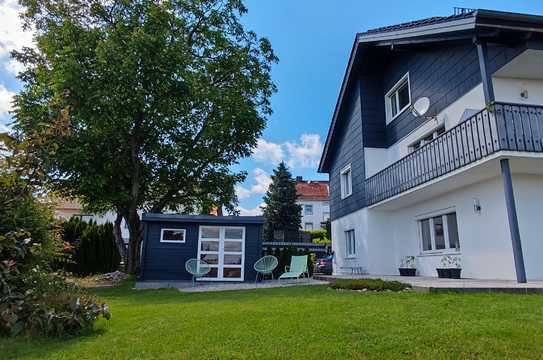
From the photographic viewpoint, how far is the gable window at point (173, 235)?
13251mm

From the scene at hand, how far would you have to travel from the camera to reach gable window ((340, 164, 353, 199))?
1648 centimetres

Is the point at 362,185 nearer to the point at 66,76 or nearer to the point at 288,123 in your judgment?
the point at 288,123

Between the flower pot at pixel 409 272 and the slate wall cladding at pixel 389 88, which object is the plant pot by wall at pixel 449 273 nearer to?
the flower pot at pixel 409 272

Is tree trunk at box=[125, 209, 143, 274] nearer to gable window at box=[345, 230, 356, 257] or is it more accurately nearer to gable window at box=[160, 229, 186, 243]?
gable window at box=[160, 229, 186, 243]

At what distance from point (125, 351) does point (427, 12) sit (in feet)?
53.0

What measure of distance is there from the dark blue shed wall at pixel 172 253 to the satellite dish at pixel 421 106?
22.8 ft

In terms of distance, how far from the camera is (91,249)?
1753 cm

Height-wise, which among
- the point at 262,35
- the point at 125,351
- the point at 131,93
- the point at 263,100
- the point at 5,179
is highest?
the point at 262,35

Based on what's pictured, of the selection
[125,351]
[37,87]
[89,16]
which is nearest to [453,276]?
[125,351]

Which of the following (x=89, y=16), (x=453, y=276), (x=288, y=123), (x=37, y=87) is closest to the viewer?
(x=453, y=276)

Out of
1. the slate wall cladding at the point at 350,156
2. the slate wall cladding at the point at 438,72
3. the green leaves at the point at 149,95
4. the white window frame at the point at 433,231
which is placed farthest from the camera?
the slate wall cladding at the point at 350,156

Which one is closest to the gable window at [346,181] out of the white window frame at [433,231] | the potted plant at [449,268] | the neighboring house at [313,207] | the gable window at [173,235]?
the white window frame at [433,231]

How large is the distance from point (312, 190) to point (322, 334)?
44712mm

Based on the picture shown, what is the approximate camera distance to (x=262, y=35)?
19.1 metres
